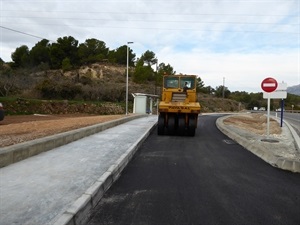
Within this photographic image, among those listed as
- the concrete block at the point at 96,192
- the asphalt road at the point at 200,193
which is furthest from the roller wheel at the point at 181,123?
the concrete block at the point at 96,192

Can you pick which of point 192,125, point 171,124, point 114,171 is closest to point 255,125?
point 192,125

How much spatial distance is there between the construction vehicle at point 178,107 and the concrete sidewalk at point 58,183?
19.7 ft

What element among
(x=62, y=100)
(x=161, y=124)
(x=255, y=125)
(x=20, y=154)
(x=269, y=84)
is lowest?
(x=255, y=125)

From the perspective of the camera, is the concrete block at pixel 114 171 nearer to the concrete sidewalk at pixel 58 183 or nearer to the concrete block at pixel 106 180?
the concrete sidewalk at pixel 58 183

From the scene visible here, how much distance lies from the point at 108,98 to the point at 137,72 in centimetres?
2858

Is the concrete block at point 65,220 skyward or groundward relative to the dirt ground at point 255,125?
skyward

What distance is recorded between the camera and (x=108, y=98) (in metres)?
51.8

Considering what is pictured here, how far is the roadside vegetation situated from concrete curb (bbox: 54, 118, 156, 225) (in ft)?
79.9

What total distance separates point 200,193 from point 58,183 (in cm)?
275

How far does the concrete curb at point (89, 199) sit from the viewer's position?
13.9 ft

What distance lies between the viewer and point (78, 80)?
2413 inches

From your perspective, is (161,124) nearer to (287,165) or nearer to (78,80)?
(287,165)

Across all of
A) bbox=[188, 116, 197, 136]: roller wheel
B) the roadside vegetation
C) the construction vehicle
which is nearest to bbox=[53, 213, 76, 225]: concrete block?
the construction vehicle

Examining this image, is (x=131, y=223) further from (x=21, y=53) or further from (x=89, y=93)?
(x=21, y=53)
